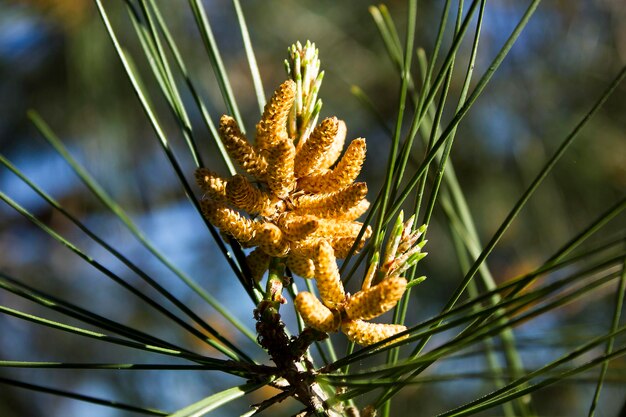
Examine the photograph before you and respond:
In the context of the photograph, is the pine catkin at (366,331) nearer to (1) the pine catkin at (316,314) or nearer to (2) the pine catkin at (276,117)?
(1) the pine catkin at (316,314)

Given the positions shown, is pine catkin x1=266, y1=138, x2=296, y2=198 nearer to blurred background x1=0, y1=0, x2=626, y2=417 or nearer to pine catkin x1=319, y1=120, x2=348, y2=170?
pine catkin x1=319, y1=120, x2=348, y2=170

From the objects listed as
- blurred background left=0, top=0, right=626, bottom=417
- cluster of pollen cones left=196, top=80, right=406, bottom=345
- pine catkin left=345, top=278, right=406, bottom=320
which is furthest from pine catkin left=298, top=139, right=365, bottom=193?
blurred background left=0, top=0, right=626, bottom=417

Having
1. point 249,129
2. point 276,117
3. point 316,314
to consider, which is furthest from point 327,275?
point 249,129

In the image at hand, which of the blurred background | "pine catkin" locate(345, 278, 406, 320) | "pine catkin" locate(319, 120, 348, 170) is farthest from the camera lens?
the blurred background

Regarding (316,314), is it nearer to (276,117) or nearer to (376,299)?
(376,299)

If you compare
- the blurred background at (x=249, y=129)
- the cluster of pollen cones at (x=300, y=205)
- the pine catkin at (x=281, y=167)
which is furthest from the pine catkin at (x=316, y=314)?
the blurred background at (x=249, y=129)

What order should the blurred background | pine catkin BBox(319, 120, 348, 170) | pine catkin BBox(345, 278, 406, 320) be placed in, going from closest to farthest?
pine catkin BBox(345, 278, 406, 320) → pine catkin BBox(319, 120, 348, 170) → the blurred background

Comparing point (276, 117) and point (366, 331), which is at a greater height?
point (276, 117)
